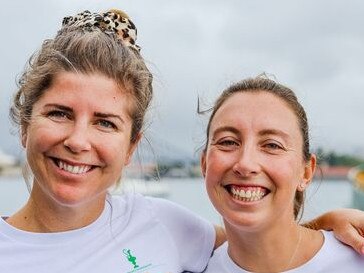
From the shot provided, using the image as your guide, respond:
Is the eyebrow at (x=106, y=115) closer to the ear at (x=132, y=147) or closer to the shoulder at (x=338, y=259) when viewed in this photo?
the ear at (x=132, y=147)

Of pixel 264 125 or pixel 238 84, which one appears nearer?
pixel 264 125

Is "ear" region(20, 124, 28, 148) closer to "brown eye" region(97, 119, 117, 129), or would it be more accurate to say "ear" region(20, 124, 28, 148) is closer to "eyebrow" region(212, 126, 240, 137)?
"brown eye" region(97, 119, 117, 129)

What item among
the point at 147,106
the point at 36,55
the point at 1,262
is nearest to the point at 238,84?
the point at 147,106

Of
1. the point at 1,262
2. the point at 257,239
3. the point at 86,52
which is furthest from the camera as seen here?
the point at 257,239

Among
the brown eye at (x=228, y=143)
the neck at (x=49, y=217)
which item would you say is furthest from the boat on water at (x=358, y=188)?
the neck at (x=49, y=217)

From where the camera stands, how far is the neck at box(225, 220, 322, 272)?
4.28m

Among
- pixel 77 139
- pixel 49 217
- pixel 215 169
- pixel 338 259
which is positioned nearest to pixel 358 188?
pixel 338 259

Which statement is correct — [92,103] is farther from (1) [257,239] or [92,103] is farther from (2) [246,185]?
(1) [257,239]

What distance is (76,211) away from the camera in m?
4.09

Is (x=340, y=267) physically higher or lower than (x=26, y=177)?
lower

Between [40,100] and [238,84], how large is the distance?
136 cm

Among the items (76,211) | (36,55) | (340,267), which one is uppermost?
(36,55)

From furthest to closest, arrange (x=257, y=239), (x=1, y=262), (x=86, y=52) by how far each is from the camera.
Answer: (x=257, y=239)
(x=86, y=52)
(x=1, y=262)

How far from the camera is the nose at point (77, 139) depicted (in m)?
3.71
